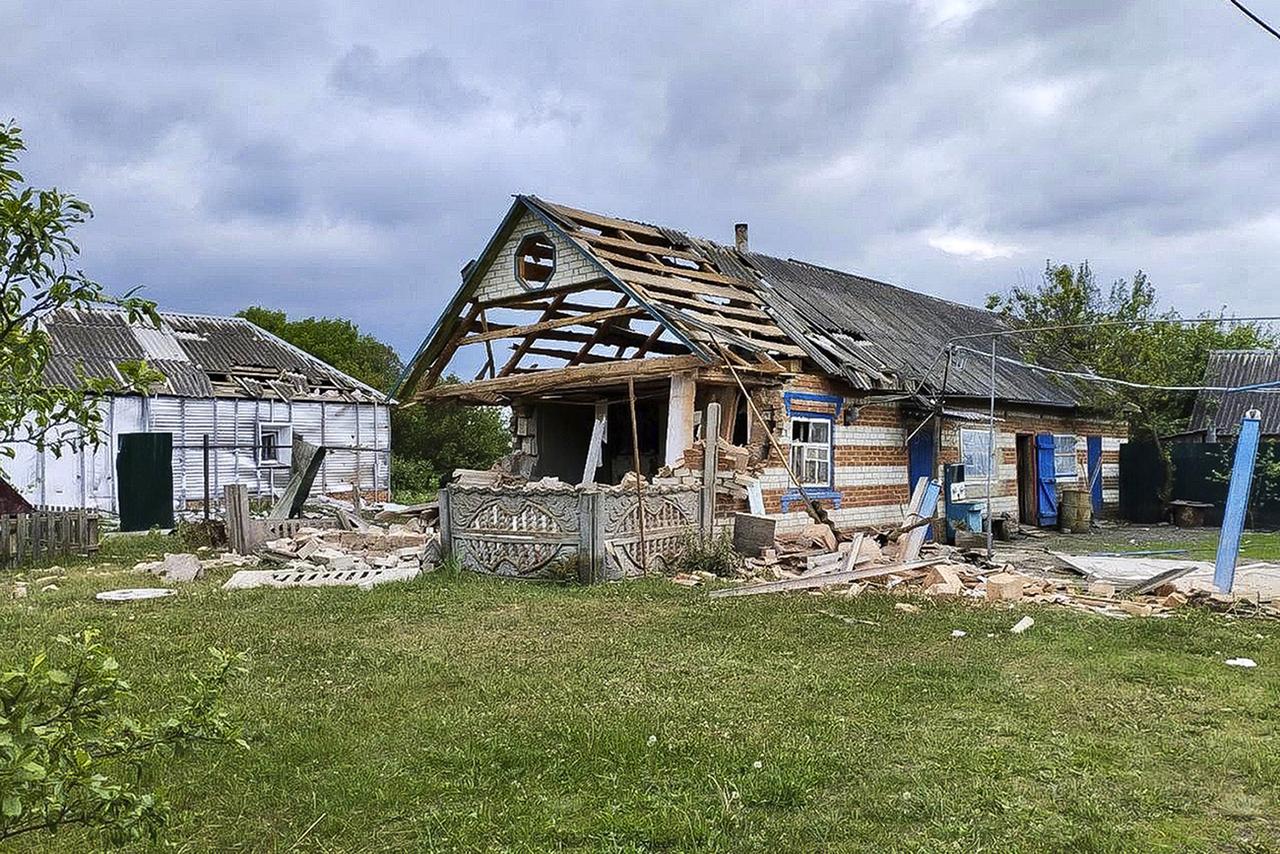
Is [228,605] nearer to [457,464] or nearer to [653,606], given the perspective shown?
[653,606]

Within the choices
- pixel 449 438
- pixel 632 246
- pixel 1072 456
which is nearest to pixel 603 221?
pixel 632 246

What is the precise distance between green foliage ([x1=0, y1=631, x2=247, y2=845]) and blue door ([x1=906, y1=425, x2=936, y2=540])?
53.5ft

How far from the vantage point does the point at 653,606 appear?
31.2 feet

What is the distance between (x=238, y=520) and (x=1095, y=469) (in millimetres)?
19474

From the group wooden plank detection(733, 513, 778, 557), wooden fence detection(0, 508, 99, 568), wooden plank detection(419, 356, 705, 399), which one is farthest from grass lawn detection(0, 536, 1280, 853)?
wooden plank detection(419, 356, 705, 399)

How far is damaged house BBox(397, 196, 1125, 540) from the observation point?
1423 cm

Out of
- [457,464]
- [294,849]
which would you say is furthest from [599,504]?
[457,464]

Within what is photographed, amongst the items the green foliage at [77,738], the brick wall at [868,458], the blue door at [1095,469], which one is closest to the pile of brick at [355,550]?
the brick wall at [868,458]

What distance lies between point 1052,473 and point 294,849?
2053cm

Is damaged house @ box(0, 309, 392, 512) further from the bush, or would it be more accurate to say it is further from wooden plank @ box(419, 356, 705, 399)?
wooden plank @ box(419, 356, 705, 399)

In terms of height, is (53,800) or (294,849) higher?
(53,800)

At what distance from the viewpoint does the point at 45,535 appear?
13734mm

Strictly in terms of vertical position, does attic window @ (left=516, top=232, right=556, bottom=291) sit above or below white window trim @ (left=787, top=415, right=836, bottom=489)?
above

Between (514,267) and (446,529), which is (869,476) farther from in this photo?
(446,529)
